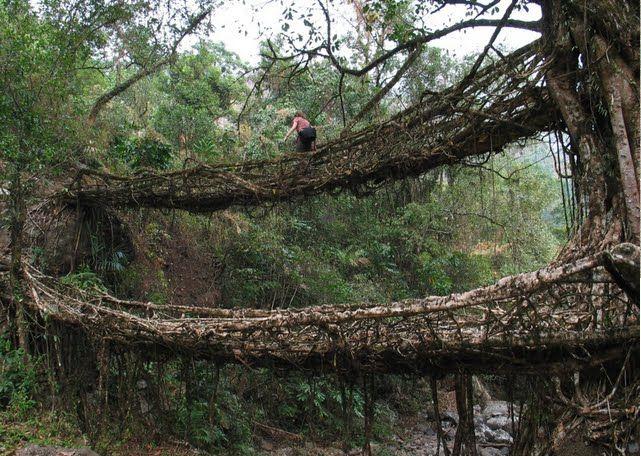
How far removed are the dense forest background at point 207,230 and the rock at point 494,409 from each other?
110 centimetres

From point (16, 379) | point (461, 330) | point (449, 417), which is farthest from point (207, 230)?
point (461, 330)

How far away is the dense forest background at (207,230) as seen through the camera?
14.8ft

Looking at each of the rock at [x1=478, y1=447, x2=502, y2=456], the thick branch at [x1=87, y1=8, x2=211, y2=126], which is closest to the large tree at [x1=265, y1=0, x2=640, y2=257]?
the rock at [x1=478, y1=447, x2=502, y2=456]

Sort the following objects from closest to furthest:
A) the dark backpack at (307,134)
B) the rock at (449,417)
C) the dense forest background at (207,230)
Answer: the dense forest background at (207,230)
the dark backpack at (307,134)
the rock at (449,417)

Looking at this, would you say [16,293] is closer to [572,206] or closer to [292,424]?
[292,424]

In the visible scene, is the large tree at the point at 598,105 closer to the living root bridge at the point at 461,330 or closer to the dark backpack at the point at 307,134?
the living root bridge at the point at 461,330

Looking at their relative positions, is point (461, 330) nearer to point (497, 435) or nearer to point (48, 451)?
point (48, 451)

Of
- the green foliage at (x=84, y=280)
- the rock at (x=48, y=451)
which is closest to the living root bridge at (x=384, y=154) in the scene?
the green foliage at (x=84, y=280)

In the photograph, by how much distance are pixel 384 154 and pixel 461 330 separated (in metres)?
2.13

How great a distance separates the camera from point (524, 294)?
2191 millimetres

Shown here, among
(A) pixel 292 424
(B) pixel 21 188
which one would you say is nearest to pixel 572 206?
(B) pixel 21 188

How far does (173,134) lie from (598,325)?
784 cm

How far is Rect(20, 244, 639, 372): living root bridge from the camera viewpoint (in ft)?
7.20

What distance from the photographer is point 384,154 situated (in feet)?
14.7
